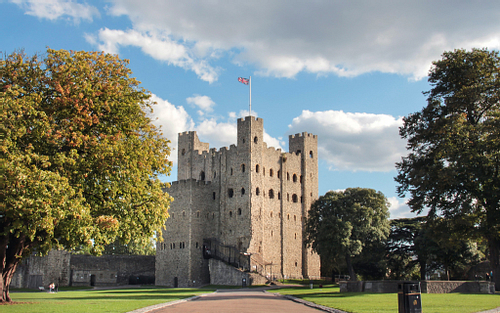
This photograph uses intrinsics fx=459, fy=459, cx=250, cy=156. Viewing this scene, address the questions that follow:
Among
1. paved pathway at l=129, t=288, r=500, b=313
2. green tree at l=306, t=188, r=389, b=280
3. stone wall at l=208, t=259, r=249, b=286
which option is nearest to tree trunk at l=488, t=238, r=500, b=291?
paved pathway at l=129, t=288, r=500, b=313

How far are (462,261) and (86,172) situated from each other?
43.2 meters

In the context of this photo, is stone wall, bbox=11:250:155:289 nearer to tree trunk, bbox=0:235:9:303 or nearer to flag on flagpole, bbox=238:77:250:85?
flag on flagpole, bbox=238:77:250:85

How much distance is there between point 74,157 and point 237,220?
38.8m

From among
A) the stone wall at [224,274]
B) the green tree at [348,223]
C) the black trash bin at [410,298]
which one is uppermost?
the green tree at [348,223]

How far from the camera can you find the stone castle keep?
181ft

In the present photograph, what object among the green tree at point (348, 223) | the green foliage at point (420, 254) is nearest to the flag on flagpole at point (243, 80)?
the green tree at point (348, 223)

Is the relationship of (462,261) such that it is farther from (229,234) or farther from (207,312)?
(207,312)

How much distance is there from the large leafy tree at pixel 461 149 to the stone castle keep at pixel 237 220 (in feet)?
87.6

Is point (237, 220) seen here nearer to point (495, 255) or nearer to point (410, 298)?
point (495, 255)

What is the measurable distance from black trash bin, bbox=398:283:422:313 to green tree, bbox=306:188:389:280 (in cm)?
3470

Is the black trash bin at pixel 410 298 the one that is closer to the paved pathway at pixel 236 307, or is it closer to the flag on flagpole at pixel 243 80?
the paved pathway at pixel 236 307

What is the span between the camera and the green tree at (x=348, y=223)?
47625 mm

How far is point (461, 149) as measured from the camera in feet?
91.5

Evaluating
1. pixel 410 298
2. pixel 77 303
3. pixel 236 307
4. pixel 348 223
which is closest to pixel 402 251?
pixel 348 223
